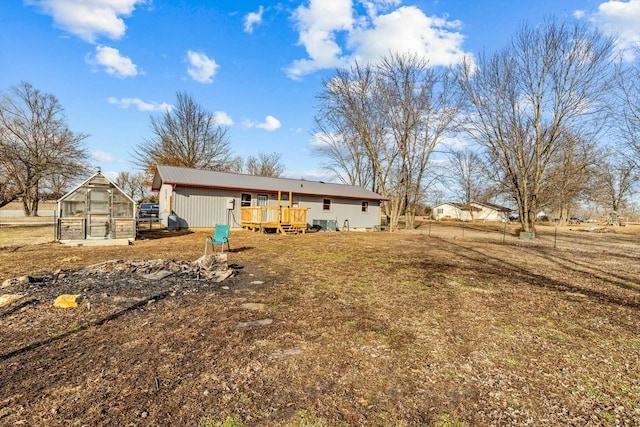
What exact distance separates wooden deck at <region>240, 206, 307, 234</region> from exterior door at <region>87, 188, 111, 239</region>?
22.4ft

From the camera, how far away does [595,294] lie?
5.77m

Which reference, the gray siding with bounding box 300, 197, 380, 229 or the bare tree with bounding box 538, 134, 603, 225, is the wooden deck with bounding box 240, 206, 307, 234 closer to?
the gray siding with bounding box 300, 197, 380, 229

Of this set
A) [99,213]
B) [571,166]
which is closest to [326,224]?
[99,213]

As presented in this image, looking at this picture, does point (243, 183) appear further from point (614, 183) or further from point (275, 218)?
point (614, 183)

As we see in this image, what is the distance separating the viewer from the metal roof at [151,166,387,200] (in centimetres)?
1716

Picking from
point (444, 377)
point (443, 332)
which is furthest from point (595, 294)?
point (444, 377)

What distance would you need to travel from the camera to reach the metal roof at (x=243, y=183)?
1716cm

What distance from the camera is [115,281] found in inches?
218

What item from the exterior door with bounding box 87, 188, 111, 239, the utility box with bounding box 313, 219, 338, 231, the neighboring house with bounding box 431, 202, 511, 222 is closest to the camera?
the exterior door with bounding box 87, 188, 111, 239

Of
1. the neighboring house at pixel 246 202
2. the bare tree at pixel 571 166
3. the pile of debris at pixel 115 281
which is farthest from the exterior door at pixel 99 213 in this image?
the bare tree at pixel 571 166

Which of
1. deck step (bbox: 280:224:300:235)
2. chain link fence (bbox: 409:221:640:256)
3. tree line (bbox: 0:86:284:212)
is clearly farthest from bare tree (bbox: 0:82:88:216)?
chain link fence (bbox: 409:221:640:256)

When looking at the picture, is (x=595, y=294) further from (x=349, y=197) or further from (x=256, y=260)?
(x=349, y=197)

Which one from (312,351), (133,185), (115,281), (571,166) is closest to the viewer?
(312,351)

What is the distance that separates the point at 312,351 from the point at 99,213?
39.1 feet
